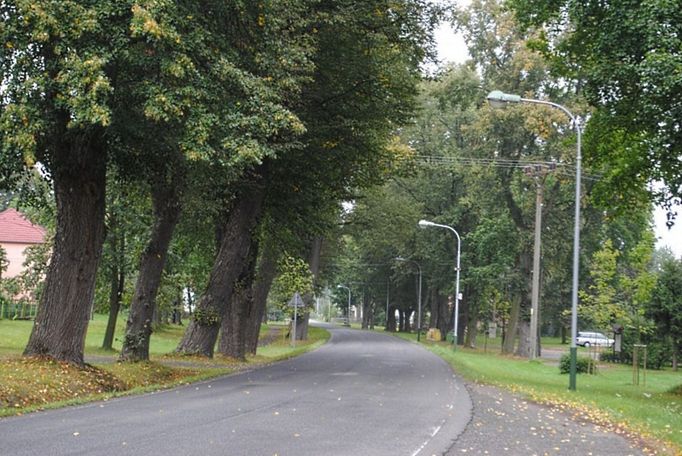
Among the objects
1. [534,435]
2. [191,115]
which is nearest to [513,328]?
[534,435]

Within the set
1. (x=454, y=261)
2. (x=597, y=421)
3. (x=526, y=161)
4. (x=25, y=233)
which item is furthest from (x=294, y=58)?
(x=25, y=233)

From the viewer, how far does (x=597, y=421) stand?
41.4ft

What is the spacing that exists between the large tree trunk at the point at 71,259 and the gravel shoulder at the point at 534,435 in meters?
7.97

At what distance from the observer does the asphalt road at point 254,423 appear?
8.37m

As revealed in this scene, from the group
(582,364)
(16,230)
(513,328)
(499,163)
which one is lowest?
(582,364)

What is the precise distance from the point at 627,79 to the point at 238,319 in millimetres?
15596

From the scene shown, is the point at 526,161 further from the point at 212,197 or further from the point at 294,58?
the point at 294,58

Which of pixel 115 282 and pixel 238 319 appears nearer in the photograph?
pixel 238 319

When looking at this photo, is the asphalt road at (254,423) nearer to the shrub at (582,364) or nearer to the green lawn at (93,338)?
the green lawn at (93,338)

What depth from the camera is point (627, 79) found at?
1688 cm

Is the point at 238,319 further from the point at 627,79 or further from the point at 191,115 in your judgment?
the point at 627,79

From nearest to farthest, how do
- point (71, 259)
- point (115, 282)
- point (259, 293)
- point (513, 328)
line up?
point (71, 259)
point (115, 282)
point (259, 293)
point (513, 328)

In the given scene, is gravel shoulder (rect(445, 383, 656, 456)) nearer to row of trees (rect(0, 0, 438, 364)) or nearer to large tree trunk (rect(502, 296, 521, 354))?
row of trees (rect(0, 0, 438, 364))

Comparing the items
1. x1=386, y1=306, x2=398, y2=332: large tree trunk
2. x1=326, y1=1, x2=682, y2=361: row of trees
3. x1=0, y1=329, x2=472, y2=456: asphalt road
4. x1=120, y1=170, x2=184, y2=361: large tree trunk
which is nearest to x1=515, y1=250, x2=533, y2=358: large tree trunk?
x1=326, y1=1, x2=682, y2=361: row of trees
